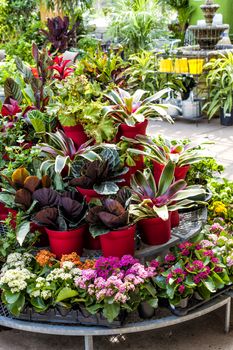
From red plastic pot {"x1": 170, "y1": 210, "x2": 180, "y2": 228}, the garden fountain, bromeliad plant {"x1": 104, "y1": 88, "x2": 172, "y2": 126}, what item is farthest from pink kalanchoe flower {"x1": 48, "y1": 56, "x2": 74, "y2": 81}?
the garden fountain

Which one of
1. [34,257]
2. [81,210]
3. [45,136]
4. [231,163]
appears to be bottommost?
[231,163]

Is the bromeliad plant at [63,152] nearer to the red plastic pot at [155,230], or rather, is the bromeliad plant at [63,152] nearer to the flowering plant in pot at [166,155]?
the flowering plant in pot at [166,155]

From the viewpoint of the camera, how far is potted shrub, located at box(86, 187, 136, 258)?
2.21 metres

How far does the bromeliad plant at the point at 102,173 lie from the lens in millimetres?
2396

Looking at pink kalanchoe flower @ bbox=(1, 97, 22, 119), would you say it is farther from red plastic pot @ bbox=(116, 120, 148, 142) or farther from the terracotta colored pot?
the terracotta colored pot

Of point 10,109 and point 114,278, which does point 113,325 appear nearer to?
point 114,278

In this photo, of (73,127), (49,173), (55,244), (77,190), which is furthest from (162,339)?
(73,127)

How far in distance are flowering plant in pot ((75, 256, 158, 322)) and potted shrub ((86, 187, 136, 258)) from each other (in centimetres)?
10

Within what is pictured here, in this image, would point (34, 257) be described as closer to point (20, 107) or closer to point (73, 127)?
point (73, 127)

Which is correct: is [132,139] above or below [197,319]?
above

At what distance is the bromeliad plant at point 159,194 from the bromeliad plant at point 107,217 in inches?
3.1

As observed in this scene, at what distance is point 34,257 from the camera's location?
239 cm

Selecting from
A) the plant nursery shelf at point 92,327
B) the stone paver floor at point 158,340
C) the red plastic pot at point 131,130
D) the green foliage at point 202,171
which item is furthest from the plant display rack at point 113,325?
the green foliage at point 202,171

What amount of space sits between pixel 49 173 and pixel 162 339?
1.07 m
